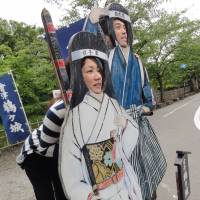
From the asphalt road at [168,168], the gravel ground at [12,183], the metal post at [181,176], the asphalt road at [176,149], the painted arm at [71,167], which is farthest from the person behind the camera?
the gravel ground at [12,183]

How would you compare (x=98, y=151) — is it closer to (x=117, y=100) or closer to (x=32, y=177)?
(x=117, y=100)

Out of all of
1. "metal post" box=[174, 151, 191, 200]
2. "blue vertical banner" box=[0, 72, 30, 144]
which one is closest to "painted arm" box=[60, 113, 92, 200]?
"metal post" box=[174, 151, 191, 200]

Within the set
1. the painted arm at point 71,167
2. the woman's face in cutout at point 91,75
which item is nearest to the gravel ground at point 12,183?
the painted arm at point 71,167

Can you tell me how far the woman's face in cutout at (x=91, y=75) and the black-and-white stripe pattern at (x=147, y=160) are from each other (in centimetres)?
58

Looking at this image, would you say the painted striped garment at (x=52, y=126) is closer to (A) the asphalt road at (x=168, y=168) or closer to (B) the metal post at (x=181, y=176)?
(B) the metal post at (x=181, y=176)

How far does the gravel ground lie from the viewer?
19.5 feet

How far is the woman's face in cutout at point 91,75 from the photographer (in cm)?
222

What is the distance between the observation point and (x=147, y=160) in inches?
108

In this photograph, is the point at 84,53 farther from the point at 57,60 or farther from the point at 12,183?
the point at 12,183

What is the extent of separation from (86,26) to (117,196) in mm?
1133

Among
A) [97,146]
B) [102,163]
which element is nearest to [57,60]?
[97,146]

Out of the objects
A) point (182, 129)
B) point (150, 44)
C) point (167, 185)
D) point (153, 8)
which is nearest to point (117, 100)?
point (167, 185)

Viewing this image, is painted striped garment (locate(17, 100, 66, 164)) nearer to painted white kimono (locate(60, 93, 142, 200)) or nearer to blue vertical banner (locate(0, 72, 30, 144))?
painted white kimono (locate(60, 93, 142, 200))

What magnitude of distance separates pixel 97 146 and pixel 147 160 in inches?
25.0
